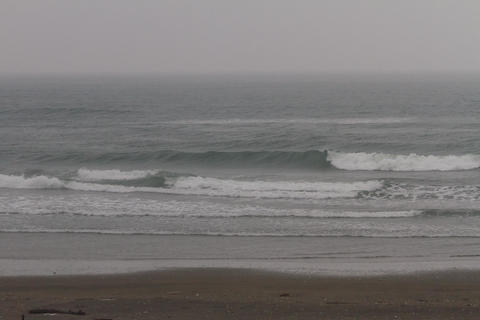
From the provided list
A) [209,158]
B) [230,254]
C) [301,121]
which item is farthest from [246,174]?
[301,121]

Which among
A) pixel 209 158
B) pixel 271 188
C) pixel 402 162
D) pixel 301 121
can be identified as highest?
pixel 301 121

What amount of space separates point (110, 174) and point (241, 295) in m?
20.4

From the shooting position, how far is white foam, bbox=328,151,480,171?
A: 3275 centimetres

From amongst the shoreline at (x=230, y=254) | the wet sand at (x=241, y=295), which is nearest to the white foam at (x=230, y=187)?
the shoreline at (x=230, y=254)

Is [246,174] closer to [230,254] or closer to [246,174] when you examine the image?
[246,174]

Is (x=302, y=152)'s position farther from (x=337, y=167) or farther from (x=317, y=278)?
(x=317, y=278)

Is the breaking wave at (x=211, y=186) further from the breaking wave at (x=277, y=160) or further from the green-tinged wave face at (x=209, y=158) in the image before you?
the green-tinged wave face at (x=209, y=158)

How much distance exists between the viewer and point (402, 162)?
33750mm

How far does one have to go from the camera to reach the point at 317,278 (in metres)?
14.4

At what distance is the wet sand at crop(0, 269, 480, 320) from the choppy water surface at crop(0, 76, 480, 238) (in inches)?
202

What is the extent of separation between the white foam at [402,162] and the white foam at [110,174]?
11045 mm

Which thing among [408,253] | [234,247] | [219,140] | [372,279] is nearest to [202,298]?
[372,279]

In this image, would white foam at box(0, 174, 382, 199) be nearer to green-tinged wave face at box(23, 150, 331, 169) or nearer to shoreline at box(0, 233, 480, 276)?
green-tinged wave face at box(23, 150, 331, 169)

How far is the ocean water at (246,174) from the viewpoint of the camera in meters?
21.0
